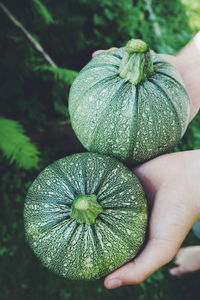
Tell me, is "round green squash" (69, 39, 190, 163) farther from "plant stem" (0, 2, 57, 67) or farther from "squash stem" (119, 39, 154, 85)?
"plant stem" (0, 2, 57, 67)

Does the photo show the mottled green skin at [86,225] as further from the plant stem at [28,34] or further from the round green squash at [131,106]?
the plant stem at [28,34]

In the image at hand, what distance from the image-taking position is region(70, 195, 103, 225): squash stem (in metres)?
1.98

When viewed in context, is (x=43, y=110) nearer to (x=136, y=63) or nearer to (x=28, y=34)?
(x=28, y=34)

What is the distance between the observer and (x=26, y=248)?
3.56 meters

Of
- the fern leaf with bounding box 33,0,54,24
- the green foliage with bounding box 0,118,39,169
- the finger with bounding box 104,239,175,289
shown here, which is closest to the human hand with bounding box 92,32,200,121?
the fern leaf with bounding box 33,0,54,24

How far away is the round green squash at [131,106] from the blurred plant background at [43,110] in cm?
100

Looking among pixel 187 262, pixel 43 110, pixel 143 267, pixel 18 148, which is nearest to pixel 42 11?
pixel 43 110

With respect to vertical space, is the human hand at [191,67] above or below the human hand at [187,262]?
above

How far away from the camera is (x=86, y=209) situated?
1973 mm

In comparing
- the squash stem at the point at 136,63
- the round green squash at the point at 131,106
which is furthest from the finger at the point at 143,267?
Answer: the squash stem at the point at 136,63

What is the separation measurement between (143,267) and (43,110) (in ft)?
8.04

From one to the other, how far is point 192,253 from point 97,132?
199cm

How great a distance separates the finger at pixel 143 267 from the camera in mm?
2168

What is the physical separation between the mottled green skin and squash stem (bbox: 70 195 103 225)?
0.16 feet
